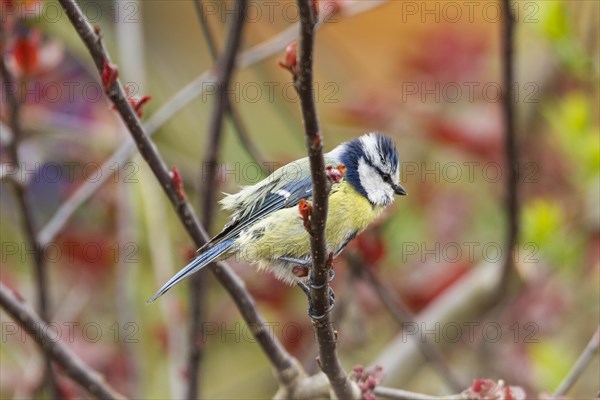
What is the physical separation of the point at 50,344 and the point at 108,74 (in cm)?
67

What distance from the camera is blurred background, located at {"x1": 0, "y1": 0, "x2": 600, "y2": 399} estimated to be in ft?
8.59

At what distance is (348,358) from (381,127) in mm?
934

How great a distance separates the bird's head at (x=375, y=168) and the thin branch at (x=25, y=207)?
2.65ft

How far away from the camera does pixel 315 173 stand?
1.22 m

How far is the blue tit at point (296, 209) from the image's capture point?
6.57 ft

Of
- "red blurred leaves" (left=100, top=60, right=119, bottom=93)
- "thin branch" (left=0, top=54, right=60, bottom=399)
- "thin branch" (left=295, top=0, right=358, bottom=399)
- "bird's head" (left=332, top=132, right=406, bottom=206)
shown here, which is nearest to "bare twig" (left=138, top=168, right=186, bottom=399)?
"thin branch" (left=0, top=54, right=60, bottom=399)

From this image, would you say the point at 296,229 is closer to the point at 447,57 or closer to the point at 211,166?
the point at 211,166

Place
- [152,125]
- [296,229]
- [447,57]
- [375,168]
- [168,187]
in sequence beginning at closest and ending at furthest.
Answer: [168,187], [296,229], [375,168], [152,125], [447,57]

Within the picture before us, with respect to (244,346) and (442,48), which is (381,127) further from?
(244,346)

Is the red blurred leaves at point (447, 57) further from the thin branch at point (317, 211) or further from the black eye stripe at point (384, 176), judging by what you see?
the thin branch at point (317, 211)

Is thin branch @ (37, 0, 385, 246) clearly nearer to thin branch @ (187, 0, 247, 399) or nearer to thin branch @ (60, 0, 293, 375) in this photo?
thin branch @ (187, 0, 247, 399)

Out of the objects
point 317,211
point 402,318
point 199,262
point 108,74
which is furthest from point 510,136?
point 108,74

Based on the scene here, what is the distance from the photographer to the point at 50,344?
1751mm

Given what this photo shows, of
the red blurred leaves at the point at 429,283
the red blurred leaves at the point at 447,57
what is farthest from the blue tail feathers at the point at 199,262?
the red blurred leaves at the point at 447,57
